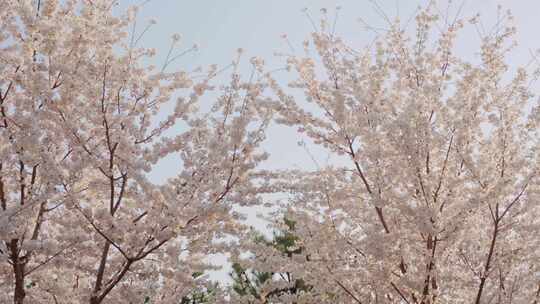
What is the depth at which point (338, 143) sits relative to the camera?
5555 mm

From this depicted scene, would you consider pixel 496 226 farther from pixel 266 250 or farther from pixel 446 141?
pixel 266 250

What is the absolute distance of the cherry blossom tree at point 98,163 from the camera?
15.1 feet

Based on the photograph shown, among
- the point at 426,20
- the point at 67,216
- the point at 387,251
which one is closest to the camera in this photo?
the point at 387,251

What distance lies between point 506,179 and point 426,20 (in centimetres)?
234

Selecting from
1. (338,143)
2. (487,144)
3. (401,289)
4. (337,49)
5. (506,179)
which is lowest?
(401,289)

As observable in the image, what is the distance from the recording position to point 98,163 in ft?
15.6

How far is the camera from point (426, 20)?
234 inches

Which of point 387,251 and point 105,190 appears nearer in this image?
point 387,251

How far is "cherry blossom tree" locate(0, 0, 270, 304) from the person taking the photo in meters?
4.60

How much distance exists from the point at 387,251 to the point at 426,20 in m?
2.89

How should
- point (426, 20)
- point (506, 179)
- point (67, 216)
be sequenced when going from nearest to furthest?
point (506, 179) → point (67, 216) → point (426, 20)

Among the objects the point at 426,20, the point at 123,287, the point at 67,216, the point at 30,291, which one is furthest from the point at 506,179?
the point at 30,291

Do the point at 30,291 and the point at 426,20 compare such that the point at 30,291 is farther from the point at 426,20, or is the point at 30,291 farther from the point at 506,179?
the point at 426,20

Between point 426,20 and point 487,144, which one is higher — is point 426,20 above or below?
above
